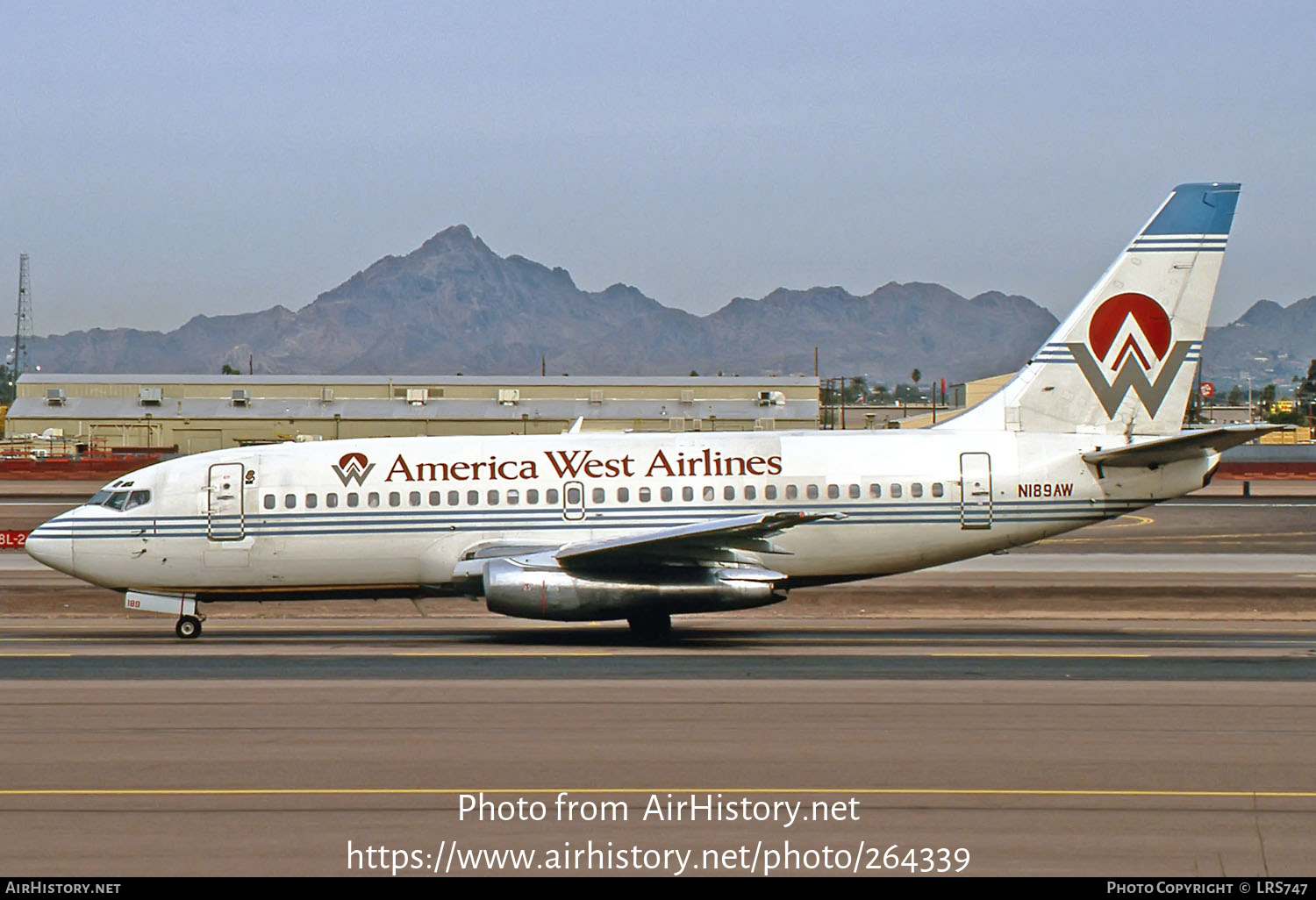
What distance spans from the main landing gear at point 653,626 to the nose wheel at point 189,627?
7.62 meters

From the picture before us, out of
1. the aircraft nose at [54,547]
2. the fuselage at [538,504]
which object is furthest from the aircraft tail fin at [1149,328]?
the aircraft nose at [54,547]

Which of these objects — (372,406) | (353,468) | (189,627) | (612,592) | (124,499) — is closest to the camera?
(612,592)

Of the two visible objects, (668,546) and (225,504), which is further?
(225,504)

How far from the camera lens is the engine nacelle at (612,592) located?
23.0 m

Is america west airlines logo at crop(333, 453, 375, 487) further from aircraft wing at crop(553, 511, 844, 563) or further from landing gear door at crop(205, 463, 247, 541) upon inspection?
aircraft wing at crop(553, 511, 844, 563)

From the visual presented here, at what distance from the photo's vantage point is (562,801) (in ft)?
40.6

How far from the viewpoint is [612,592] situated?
23250 millimetres

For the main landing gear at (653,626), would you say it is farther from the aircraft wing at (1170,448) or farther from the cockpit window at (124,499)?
the cockpit window at (124,499)

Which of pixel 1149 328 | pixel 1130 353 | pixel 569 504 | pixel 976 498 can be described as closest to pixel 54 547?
pixel 569 504

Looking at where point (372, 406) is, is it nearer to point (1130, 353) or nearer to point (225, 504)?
point (225, 504)

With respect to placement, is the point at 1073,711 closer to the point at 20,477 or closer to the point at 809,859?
the point at 809,859

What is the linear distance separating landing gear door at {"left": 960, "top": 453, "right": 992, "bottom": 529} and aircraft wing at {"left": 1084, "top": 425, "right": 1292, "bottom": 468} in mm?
1926

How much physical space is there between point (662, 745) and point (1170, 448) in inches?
542
